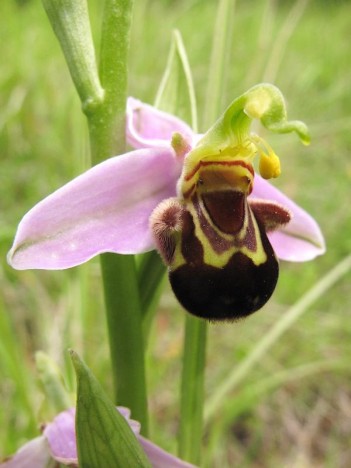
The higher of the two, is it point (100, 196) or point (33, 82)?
point (100, 196)

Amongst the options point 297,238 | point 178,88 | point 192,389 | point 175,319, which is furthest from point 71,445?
point 175,319

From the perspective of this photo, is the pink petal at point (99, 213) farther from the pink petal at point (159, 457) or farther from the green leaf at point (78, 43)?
the pink petal at point (159, 457)

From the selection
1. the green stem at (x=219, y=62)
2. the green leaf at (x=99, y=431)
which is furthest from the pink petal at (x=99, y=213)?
the green stem at (x=219, y=62)

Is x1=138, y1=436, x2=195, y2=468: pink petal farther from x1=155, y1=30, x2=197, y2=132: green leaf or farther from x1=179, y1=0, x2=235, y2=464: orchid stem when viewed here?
x1=155, y1=30, x2=197, y2=132: green leaf

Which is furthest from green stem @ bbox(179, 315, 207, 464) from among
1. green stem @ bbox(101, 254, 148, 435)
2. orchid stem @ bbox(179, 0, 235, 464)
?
green stem @ bbox(101, 254, 148, 435)

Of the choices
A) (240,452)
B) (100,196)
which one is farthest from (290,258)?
(240,452)

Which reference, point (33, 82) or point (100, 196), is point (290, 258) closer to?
point (100, 196)
